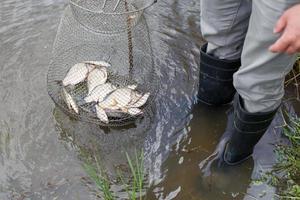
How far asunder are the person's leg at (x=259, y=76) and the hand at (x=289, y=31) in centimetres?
11

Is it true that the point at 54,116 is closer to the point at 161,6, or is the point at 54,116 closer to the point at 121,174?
the point at 121,174

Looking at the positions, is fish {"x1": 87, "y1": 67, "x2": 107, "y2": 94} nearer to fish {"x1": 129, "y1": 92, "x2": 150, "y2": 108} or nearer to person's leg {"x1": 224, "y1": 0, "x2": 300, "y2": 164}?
fish {"x1": 129, "y1": 92, "x2": 150, "y2": 108}

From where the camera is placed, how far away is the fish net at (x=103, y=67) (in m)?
2.97

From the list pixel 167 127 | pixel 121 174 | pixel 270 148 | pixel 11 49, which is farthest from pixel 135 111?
pixel 11 49

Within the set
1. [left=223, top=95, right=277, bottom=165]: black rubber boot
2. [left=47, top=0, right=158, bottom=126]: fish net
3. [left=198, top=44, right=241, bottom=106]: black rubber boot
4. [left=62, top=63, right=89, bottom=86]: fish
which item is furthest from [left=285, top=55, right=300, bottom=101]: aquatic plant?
[left=62, top=63, right=89, bottom=86]: fish

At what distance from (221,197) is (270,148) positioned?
1.65ft

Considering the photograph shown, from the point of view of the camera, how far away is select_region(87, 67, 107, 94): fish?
121 inches

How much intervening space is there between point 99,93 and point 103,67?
25 cm

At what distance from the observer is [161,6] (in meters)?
3.99

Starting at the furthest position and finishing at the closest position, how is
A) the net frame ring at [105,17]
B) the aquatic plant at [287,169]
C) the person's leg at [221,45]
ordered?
the net frame ring at [105,17], the aquatic plant at [287,169], the person's leg at [221,45]

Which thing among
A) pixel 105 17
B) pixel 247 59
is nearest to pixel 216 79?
pixel 247 59

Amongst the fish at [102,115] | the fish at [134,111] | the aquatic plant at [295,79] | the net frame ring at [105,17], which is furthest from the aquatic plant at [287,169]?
the net frame ring at [105,17]

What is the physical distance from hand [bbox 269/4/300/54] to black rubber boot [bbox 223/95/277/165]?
741 millimetres

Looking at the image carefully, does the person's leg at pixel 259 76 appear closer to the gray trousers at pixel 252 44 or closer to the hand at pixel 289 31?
the gray trousers at pixel 252 44
